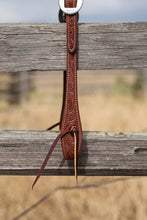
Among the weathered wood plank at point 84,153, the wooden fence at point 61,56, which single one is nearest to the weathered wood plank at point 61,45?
the wooden fence at point 61,56

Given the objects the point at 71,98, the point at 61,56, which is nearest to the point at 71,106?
the point at 71,98

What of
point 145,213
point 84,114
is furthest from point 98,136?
point 84,114

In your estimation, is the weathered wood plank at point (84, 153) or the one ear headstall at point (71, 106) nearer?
the one ear headstall at point (71, 106)

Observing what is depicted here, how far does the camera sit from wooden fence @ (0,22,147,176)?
126 centimetres

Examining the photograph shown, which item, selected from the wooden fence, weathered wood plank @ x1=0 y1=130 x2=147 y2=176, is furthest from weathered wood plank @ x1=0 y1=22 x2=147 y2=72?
weathered wood plank @ x1=0 y1=130 x2=147 y2=176

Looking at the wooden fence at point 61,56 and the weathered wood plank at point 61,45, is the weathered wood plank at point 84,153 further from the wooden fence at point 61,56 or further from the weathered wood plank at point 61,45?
the weathered wood plank at point 61,45

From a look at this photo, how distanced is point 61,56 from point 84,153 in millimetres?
470

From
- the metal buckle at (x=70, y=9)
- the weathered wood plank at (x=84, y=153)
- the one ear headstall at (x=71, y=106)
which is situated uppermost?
the metal buckle at (x=70, y=9)

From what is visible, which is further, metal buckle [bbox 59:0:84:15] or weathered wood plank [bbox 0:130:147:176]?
weathered wood plank [bbox 0:130:147:176]

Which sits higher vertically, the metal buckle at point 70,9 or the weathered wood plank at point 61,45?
the metal buckle at point 70,9

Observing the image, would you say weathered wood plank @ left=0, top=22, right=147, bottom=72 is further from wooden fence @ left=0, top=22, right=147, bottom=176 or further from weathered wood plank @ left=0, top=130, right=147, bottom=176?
weathered wood plank @ left=0, top=130, right=147, bottom=176

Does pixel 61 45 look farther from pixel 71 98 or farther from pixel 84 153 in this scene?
pixel 84 153

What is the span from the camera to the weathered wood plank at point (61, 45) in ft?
4.15

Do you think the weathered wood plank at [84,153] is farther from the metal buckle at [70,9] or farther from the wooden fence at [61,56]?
the metal buckle at [70,9]
